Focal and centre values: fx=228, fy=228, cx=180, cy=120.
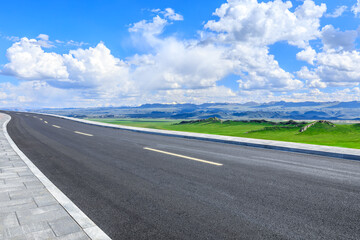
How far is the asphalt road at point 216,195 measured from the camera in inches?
123

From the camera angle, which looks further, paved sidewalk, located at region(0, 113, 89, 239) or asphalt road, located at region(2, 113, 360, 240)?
asphalt road, located at region(2, 113, 360, 240)

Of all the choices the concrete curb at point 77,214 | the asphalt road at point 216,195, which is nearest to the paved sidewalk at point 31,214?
the concrete curb at point 77,214

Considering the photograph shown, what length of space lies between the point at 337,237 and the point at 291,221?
1.84ft

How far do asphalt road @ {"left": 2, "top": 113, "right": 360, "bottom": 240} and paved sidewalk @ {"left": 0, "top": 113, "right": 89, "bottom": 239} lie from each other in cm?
40

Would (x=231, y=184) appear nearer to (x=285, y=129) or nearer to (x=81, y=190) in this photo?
(x=81, y=190)

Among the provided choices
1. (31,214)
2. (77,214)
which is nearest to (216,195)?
(77,214)

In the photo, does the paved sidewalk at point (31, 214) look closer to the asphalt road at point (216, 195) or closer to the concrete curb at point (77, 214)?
the concrete curb at point (77, 214)

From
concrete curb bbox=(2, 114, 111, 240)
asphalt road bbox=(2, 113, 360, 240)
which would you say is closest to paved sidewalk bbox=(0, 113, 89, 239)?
concrete curb bbox=(2, 114, 111, 240)

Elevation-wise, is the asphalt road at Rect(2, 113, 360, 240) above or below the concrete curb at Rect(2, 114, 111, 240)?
above

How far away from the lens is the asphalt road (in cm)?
A: 313

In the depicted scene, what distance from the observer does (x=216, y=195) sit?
431 cm

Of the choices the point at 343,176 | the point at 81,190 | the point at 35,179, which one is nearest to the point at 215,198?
the point at 81,190

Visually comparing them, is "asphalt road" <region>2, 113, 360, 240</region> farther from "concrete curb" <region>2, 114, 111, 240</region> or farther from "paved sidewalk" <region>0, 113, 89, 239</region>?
"paved sidewalk" <region>0, 113, 89, 239</region>

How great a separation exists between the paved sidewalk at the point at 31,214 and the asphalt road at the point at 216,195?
0.40 meters
